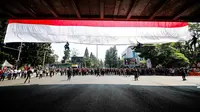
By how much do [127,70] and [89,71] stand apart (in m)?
11.1

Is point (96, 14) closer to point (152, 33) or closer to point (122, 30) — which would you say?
point (122, 30)

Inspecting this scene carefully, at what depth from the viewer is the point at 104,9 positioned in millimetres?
6258

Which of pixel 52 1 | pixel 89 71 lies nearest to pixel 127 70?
pixel 89 71

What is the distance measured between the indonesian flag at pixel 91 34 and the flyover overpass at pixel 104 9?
707mm

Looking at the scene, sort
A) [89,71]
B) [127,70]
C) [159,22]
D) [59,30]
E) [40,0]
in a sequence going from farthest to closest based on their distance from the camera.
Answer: [89,71] < [127,70] < [159,22] < [59,30] < [40,0]

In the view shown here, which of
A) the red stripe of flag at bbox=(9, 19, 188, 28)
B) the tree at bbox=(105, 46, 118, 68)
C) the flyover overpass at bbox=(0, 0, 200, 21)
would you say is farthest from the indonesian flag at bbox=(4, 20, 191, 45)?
the tree at bbox=(105, 46, 118, 68)

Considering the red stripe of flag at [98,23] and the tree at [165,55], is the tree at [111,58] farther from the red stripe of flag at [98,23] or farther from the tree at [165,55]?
the red stripe of flag at [98,23]

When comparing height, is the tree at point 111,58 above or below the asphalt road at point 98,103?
above

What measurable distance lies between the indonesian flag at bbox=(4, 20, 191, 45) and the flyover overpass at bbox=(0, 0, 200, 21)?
707mm

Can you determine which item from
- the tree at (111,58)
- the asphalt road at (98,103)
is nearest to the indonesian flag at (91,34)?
the asphalt road at (98,103)

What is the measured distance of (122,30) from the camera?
594 centimetres

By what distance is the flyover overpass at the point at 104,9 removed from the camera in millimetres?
5648

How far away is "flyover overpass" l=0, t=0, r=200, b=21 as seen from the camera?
18.5 feet

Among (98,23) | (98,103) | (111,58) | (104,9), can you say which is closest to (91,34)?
(98,23)
